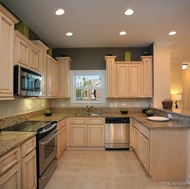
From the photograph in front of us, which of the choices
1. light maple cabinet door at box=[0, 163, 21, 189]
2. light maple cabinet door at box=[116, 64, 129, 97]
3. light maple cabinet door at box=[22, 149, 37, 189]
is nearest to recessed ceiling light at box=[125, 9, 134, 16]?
light maple cabinet door at box=[116, 64, 129, 97]

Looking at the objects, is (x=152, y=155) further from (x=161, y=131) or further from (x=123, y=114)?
(x=123, y=114)

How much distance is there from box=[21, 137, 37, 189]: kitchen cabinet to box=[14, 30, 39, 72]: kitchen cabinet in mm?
1192

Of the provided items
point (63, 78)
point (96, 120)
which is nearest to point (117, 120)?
point (96, 120)

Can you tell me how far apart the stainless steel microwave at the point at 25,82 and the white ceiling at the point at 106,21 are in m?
1.06

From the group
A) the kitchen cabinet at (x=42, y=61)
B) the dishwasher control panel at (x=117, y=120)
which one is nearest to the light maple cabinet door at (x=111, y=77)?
the dishwasher control panel at (x=117, y=120)

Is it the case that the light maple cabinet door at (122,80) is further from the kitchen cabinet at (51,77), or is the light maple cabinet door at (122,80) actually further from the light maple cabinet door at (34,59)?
the light maple cabinet door at (34,59)

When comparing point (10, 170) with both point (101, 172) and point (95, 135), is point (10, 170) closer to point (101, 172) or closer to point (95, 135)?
point (101, 172)

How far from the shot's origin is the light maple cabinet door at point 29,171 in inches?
80.4

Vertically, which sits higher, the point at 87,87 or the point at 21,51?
the point at 21,51

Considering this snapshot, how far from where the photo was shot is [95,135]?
14.6 feet

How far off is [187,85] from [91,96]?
5.07 m

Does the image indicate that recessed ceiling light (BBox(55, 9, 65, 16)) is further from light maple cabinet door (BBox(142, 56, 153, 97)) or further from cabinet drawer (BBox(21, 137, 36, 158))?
light maple cabinet door (BBox(142, 56, 153, 97))

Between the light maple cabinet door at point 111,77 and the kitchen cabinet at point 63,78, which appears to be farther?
the kitchen cabinet at point 63,78

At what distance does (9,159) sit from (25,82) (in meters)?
1.24
